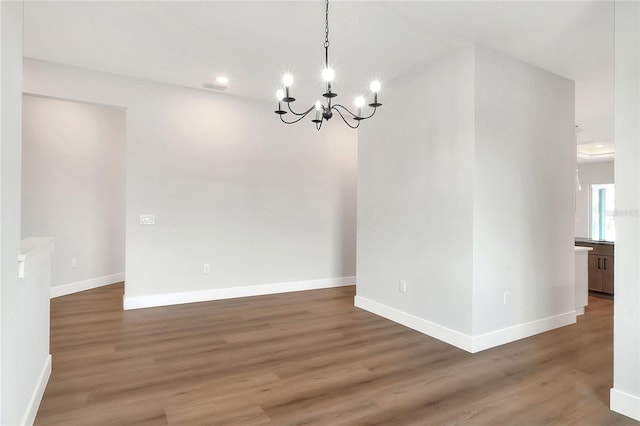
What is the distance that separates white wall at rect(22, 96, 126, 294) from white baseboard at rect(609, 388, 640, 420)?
607cm

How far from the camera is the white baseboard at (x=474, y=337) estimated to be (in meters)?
3.43

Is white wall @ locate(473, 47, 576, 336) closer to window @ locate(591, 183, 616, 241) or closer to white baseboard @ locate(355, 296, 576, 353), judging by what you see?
white baseboard @ locate(355, 296, 576, 353)

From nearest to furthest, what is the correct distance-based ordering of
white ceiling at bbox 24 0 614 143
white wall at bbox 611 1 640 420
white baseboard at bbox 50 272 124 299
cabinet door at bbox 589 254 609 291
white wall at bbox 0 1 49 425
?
white wall at bbox 0 1 49 425
white wall at bbox 611 1 640 420
white ceiling at bbox 24 0 614 143
white baseboard at bbox 50 272 124 299
cabinet door at bbox 589 254 609 291

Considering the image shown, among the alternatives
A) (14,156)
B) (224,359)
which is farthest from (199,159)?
(14,156)

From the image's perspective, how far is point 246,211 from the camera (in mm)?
5492

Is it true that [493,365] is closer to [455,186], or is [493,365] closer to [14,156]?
[455,186]

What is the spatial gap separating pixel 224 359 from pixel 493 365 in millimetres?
2311

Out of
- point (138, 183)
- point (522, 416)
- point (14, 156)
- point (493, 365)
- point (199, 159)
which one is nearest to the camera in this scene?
point (14, 156)

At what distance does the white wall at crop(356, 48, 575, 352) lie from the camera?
3.44 metres

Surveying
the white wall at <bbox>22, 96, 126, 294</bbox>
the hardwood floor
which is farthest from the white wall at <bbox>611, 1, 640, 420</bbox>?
the white wall at <bbox>22, 96, 126, 294</bbox>

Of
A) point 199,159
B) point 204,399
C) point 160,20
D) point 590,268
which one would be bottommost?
point 204,399

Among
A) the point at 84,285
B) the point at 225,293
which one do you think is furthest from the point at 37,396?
the point at 84,285

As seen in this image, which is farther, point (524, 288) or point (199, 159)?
point (199, 159)

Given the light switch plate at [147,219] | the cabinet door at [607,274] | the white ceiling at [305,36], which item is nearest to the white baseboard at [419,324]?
the white ceiling at [305,36]
